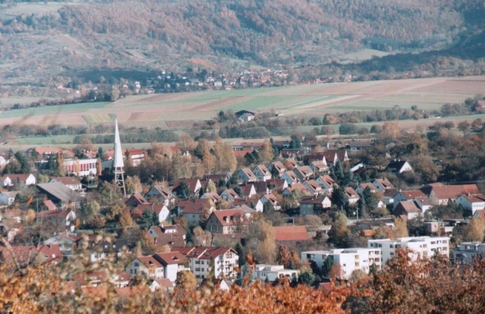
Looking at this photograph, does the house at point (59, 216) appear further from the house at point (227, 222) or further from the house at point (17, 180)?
the house at point (17, 180)

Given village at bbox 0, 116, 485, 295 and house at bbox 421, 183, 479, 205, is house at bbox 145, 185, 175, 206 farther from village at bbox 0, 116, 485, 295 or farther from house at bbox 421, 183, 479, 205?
house at bbox 421, 183, 479, 205

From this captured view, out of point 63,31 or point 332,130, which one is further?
point 63,31

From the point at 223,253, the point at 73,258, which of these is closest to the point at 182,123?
the point at 223,253

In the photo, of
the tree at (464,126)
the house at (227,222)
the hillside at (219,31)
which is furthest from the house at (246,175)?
the hillside at (219,31)

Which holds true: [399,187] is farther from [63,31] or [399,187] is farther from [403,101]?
[63,31]

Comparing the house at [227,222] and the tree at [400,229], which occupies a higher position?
the tree at [400,229]

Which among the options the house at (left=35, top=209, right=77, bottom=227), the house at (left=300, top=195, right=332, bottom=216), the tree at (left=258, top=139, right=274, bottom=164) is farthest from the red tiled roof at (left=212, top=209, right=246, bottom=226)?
the tree at (left=258, top=139, right=274, bottom=164)
